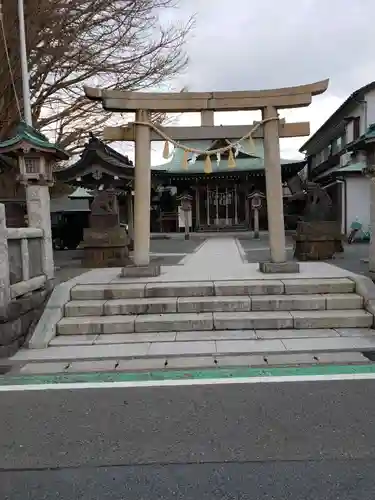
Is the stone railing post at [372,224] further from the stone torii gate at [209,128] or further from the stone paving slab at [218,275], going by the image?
the stone torii gate at [209,128]

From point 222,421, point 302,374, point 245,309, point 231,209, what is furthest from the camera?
point 231,209

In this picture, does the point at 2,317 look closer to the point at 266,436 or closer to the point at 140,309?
the point at 140,309

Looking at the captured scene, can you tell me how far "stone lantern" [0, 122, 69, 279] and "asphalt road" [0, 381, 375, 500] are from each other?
404cm

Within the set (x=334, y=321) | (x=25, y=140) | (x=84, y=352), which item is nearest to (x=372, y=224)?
(x=334, y=321)

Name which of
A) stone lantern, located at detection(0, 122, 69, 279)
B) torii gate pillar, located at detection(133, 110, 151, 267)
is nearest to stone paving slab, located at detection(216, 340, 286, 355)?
torii gate pillar, located at detection(133, 110, 151, 267)

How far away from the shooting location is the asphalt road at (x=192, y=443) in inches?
109

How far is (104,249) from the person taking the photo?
1162cm

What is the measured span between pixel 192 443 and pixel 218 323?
3145mm

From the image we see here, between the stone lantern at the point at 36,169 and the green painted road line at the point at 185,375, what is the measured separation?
3024 mm

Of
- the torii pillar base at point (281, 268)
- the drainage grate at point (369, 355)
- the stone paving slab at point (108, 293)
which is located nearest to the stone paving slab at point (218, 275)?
the torii pillar base at point (281, 268)

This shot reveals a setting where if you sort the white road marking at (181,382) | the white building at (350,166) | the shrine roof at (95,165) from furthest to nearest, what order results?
the white building at (350,166)
the shrine roof at (95,165)
the white road marking at (181,382)

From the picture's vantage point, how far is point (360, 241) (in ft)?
61.5

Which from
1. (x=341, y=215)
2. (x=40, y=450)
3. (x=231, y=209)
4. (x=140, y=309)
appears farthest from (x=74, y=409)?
(x=231, y=209)

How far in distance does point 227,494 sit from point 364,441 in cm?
131
